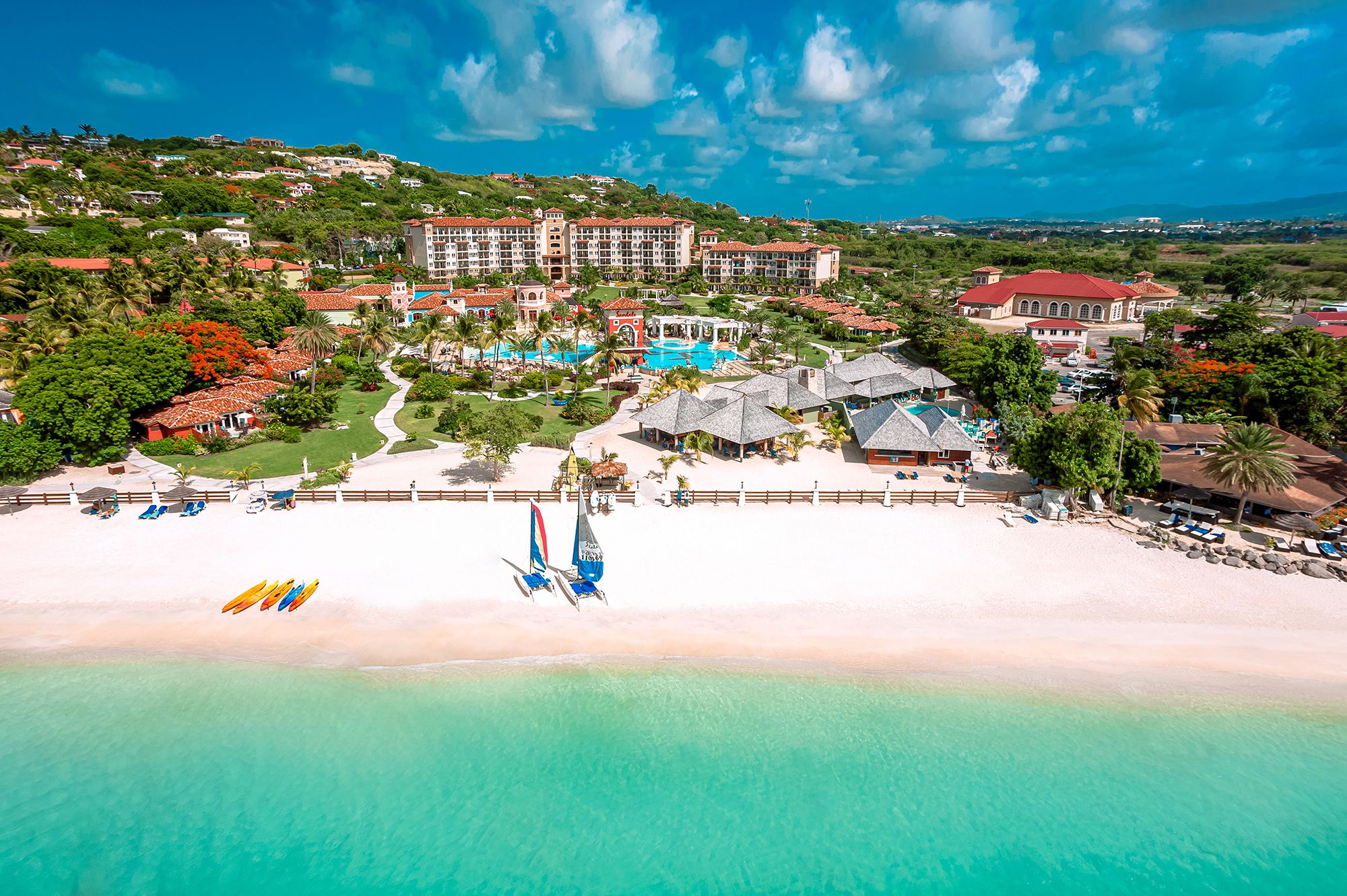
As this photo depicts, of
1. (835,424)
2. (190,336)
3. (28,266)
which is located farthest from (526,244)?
(835,424)

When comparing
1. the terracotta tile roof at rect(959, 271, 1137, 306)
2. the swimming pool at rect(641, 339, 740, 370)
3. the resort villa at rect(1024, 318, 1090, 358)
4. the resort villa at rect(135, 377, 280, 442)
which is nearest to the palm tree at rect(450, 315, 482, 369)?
the resort villa at rect(135, 377, 280, 442)

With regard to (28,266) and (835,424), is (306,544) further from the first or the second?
(28,266)

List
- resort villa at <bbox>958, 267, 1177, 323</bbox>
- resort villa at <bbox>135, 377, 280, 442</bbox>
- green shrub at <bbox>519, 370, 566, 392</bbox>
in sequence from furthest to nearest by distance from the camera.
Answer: resort villa at <bbox>958, 267, 1177, 323</bbox>
green shrub at <bbox>519, 370, 566, 392</bbox>
resort villa at <bbox>135, 377, 280, 442</bbox>

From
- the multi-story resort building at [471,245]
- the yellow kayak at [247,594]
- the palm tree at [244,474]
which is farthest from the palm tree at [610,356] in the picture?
the multi-story resort building at [471,245]

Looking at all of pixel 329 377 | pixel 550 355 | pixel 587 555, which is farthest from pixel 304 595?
pixel 550 355

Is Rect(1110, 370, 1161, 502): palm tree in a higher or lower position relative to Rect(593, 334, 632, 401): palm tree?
lower

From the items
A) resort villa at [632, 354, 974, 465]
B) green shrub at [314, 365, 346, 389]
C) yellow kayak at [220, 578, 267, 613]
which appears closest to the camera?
yellow kayak at [220, 578, 267, 613]

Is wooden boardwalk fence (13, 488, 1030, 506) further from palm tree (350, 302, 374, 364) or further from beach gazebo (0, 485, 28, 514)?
palm tree (350, 302, 374, 364)
